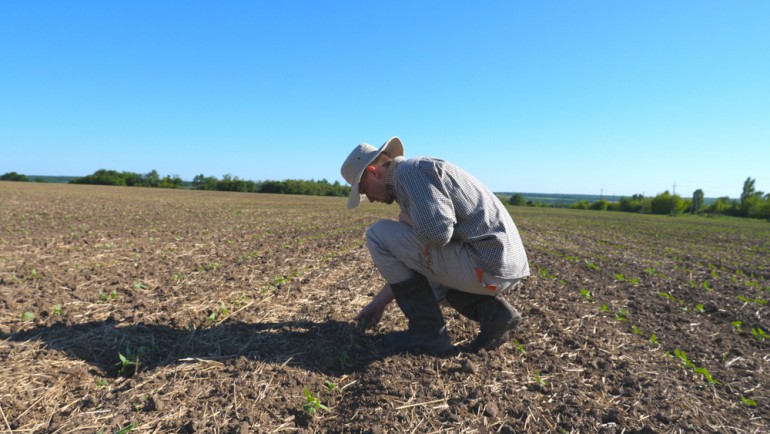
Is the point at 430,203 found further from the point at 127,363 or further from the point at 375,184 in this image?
the point at 127,363

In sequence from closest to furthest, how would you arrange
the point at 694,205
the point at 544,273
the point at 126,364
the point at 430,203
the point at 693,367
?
the point at 430,203 → the point at 126,364 → the point at 693,367 → the point at 544,273 → the point at 694,205

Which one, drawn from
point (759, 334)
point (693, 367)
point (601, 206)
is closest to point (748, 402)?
point (693, 367)

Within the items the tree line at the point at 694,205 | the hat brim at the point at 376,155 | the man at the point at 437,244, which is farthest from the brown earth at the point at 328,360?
the tree line at the point at 694,205

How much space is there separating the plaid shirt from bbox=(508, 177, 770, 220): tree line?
6875 centimetres

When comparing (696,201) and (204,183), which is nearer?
(696,201)

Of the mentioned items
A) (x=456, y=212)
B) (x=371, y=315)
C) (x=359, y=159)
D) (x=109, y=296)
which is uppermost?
(x=359, y=159)

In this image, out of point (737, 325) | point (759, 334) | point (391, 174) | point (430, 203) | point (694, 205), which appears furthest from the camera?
point (694, 205)

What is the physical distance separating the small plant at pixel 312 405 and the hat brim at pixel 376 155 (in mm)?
1349

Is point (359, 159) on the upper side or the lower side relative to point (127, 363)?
upper

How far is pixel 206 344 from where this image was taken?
10.5 ft

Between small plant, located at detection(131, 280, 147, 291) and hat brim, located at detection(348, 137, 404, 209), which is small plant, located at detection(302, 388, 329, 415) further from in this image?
small plant, located at detection(131, 280, 147, 291)

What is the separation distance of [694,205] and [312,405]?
80.5 meters

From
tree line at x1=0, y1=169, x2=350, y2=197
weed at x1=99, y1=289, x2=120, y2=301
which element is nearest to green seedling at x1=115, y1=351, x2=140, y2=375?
weed at x1=99, y1=289, x2=120, y2=301

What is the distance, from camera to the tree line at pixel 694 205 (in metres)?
55.9
